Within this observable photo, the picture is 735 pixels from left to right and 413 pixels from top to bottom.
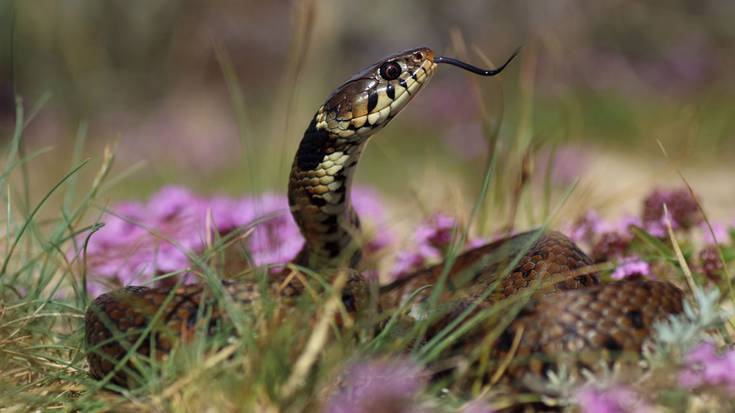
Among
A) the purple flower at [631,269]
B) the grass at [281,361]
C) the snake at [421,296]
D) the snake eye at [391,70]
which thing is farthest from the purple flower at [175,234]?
the purple flower at [631,269]

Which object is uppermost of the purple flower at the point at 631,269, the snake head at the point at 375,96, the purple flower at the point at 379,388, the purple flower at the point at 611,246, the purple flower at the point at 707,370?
the snake head at the point at 375,96

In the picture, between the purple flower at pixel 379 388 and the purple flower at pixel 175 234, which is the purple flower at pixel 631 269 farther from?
the purple flower at pixel 175 234

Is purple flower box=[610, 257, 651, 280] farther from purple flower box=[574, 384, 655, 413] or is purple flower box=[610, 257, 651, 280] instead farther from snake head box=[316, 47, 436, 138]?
snake head box=[316, 47, 436, 138]

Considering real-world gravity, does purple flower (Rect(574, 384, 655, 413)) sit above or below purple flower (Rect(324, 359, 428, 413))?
below

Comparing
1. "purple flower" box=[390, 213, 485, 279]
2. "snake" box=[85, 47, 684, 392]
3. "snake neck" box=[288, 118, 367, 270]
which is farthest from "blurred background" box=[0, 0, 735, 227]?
"snake" box=[85, 47, 684, 392]

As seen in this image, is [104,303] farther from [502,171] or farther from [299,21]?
[502,171]

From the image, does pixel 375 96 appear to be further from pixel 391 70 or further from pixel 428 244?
pixel 428 244
